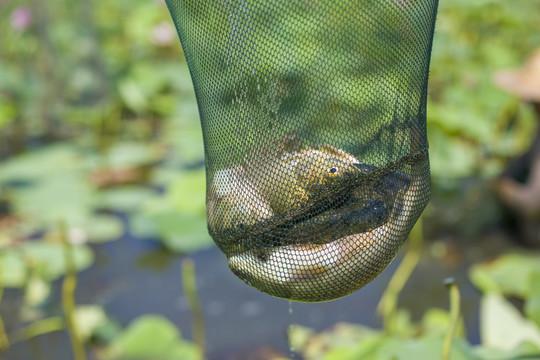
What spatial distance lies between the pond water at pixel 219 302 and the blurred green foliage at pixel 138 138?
10 centimetres

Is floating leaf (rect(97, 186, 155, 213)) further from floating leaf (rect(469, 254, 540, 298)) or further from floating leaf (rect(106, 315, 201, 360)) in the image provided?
floating leaf (rect(469, 254, 540, 298))

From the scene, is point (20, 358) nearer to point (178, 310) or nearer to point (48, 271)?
point (48, 271)

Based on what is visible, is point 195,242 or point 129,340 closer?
point 129,340

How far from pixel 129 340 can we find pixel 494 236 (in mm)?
1821

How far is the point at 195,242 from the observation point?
2.77 metres

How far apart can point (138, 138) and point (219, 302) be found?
1956 millimetres

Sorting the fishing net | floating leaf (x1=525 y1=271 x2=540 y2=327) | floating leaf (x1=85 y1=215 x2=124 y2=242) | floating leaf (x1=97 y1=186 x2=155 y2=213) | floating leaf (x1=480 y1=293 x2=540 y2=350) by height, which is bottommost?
floating leaf (x1=480 y1=293 x2=540 y2=350)

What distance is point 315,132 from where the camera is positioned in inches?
32.5

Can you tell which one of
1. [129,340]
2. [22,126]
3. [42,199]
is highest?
[22,126]

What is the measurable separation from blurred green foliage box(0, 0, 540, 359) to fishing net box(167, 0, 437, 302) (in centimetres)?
88

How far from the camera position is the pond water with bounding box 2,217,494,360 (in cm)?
228

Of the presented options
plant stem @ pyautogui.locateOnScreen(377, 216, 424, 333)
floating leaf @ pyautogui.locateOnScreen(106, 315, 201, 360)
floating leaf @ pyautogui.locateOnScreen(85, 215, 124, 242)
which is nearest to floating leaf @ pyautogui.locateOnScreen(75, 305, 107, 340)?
floating leaf @ pyautogui.locateOnScreen(106, 315, 201, 360)

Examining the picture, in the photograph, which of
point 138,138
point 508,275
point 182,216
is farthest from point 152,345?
point 138,138

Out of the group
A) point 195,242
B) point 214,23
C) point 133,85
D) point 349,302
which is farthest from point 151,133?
point 214,23
